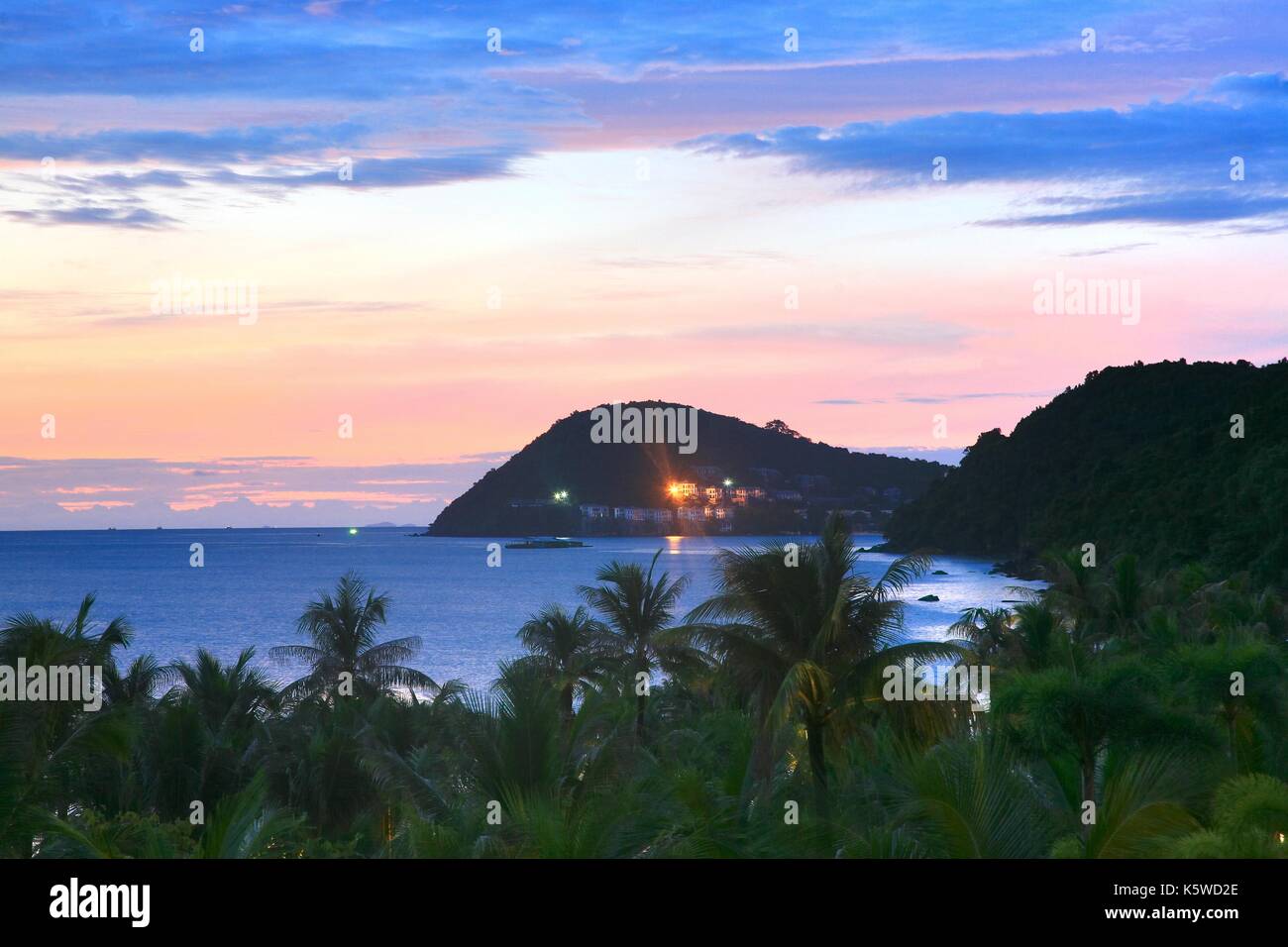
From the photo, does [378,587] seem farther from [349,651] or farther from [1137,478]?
[349,651]

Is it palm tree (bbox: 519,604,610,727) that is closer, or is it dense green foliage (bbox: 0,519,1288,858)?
dense green foliage (bbox: 0,519,1288,858)

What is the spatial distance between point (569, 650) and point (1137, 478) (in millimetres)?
75981

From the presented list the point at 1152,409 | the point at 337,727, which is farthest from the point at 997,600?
the point at 337,727

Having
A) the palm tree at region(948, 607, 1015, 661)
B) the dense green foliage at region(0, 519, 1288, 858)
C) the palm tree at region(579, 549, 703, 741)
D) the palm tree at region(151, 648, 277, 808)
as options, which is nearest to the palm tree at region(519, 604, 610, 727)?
the palm tree at region(579, 549, 703, 741)

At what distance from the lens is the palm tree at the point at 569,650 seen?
3466 centimetres

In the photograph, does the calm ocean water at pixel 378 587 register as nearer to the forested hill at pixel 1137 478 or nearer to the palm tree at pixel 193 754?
the forested hill at pixel 1137 478

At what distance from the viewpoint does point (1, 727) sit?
11398mm

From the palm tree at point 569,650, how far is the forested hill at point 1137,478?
45.5 metres

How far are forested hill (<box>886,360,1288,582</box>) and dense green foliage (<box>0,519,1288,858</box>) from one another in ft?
148

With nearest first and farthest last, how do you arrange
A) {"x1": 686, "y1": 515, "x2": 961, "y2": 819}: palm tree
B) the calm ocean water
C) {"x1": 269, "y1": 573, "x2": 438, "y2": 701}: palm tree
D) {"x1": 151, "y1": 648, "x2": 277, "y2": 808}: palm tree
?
1. {"x1": 686, "y1": 515, "x2": 961, "y2": 819}: palm tree
2. {"x1": 151, "y1": 648, "x2": 277, "y2": 808}: palm tree
3. {"x1": 269, "y1": 573, "x2": 438, "y2": 701}: palm tree
4. the calm ocean water

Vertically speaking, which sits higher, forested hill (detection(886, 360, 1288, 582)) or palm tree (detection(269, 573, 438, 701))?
forested hill (detection(886, 360, 1288, 582))

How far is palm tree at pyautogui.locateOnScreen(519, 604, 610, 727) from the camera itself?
34656mm

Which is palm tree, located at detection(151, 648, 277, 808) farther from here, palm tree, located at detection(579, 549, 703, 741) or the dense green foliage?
palm tree, located at detection(579, 549, 703, 741)
